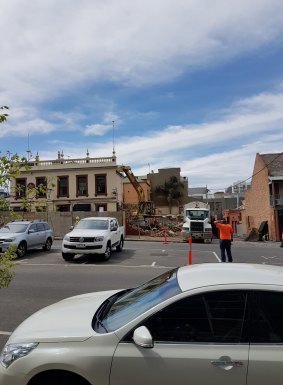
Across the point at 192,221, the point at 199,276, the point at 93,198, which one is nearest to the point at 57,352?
the point at 199,276

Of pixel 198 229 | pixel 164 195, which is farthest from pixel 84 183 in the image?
pixel 164 195

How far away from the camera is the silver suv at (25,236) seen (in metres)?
17.1

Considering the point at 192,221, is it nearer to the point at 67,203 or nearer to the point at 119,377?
the point at 67,203

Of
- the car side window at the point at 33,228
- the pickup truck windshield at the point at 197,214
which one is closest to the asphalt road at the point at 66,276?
the car side window at the point at 33,228

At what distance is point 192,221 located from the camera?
30891 mm

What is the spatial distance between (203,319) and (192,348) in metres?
0.25

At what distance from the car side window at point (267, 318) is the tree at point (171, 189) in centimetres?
7551

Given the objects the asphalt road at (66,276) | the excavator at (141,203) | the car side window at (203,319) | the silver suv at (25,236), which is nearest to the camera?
the car side window at (203,319)

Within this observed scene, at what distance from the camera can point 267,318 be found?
320 cm

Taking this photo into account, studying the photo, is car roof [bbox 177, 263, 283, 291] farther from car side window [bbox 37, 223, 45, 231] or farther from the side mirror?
car side window [bbox 37, 223, 45, 231]

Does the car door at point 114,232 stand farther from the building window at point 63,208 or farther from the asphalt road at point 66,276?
the building window at point 63,208

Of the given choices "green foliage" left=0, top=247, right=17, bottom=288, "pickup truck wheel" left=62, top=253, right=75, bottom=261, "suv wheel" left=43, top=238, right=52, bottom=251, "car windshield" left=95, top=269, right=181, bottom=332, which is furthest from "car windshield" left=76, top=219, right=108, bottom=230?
"car windshield" left=95, top=269, right=181, bottom=332

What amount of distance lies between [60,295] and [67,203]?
36.4m

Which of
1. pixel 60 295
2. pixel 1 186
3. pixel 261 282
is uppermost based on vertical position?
pixel 1 186
